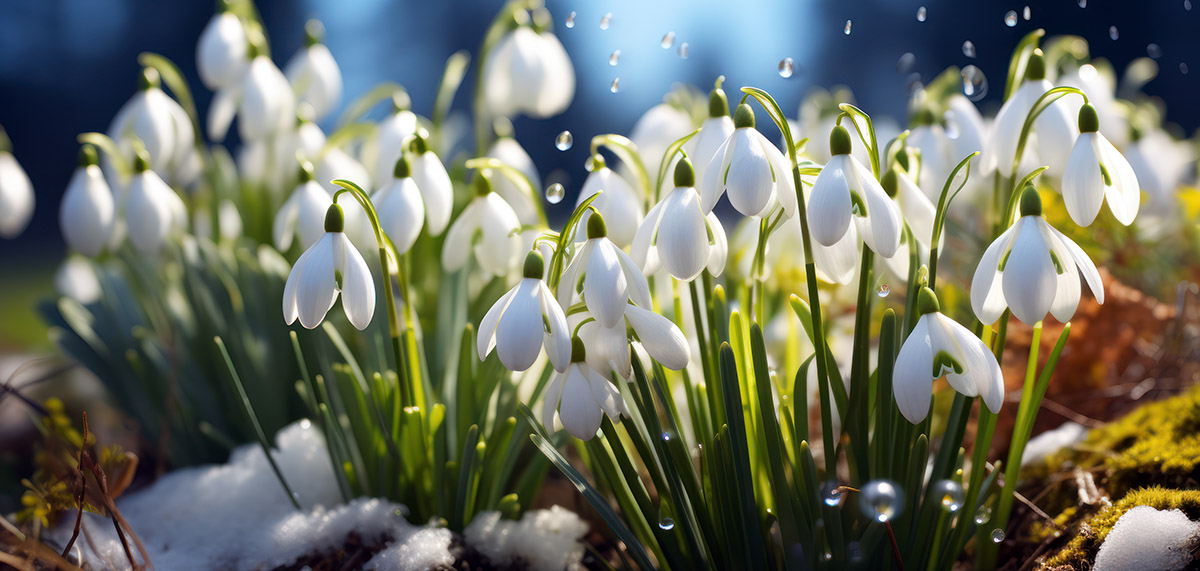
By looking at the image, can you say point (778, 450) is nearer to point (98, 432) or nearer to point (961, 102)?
point (961, 102)

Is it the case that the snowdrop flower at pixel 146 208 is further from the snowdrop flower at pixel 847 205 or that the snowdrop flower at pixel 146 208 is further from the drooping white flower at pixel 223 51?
the snowdrop flower at pixel 847 205

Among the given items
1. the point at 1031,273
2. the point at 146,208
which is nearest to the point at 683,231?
the point at 1031,273

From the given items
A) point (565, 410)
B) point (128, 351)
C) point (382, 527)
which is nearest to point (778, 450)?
point (565, 410)

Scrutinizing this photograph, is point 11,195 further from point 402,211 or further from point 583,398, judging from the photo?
point 583,398

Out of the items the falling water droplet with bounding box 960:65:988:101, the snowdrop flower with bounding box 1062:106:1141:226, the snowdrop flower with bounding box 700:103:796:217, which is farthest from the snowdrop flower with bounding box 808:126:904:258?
the falling water droplet with bounding box 960:65:988:101

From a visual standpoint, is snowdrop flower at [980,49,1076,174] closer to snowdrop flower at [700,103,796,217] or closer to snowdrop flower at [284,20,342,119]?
snowdrop flower at [700,103,796,217]

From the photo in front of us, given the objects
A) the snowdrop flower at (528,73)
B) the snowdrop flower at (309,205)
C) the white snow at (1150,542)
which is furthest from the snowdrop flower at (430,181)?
the white snow at (1150,542)
